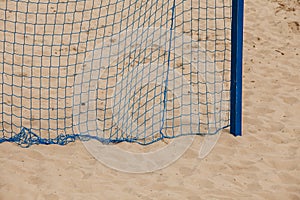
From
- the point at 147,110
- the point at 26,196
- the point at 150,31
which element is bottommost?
the point at 26,196

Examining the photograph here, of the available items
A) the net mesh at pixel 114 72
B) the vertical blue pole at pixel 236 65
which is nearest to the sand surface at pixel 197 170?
the vertical blue pole at pixel 236 65

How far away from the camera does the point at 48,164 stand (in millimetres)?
4309

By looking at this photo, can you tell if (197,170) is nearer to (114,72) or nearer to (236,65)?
(236,65)

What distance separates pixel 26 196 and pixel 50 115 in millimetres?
1181

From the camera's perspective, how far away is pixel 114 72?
570 cm

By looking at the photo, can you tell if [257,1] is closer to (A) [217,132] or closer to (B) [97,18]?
(B) [97,18]

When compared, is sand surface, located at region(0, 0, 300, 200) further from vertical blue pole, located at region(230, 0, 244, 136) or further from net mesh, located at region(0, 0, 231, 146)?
net mesh, located at region(0, 0, 231, 146)

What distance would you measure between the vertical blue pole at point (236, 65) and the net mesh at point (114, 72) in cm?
20

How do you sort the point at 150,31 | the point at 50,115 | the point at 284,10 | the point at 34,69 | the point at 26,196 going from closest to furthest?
the point at 26,196, the point at 50,115, the point at 34,69, the point at 150,31, the point at 284,10

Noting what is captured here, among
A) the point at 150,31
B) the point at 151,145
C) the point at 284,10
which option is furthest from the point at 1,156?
the point at 284,10

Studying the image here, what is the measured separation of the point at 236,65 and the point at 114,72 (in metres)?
1.50

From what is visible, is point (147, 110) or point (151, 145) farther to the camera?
point (147, 110)

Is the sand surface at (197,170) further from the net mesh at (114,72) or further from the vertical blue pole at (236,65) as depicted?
the net mesh at (114,72)

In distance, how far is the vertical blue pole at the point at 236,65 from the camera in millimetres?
4559
